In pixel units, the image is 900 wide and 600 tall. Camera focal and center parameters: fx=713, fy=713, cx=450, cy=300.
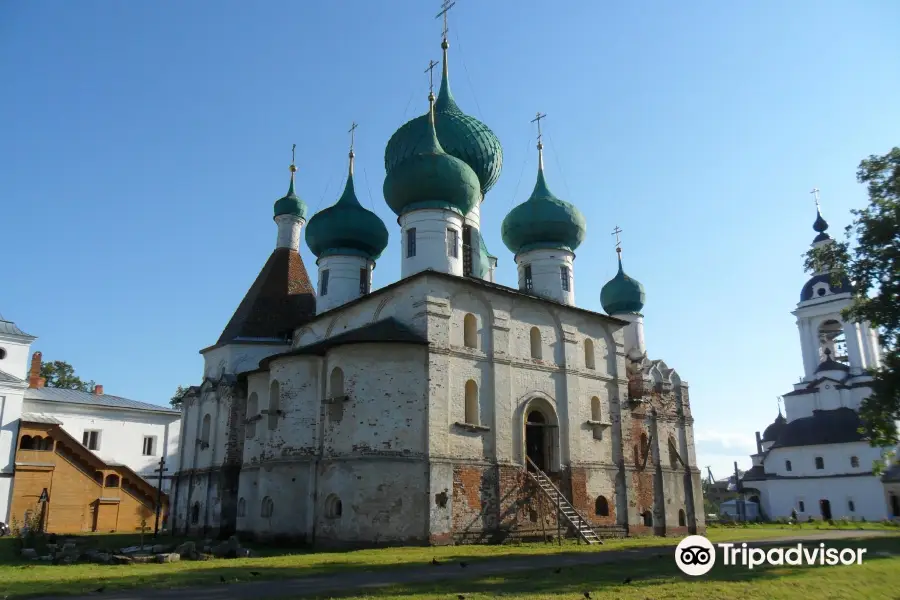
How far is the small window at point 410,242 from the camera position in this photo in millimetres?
23095

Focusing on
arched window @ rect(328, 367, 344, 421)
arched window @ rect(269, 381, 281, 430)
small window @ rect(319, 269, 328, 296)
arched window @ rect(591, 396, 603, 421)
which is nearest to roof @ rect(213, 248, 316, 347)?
small window @ rect(319, 269, 328, 296)

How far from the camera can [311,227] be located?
26.7 meters

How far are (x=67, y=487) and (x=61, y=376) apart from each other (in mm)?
19370

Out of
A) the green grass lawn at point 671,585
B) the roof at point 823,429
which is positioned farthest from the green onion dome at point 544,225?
the roof at point 823,429

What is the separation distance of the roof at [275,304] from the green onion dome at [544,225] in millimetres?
8423

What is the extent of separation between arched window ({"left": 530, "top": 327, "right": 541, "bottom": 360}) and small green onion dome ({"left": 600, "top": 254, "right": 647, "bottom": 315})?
10333 millimetres

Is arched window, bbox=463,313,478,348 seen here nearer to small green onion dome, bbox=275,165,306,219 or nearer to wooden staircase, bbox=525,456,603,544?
wooden staircase, bbox=525,456,603,544

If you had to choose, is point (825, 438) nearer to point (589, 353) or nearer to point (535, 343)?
point (589, 353)

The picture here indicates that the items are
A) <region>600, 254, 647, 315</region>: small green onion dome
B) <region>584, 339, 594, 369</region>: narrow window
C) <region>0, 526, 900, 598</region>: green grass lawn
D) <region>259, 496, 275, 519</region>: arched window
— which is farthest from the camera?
<region>600, 254, 647, 315</region>: small green onion dome

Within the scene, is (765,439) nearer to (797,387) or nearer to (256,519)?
(797,387)

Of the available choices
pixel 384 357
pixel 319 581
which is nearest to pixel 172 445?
pixel 384 357

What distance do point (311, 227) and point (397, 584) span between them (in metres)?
17.8

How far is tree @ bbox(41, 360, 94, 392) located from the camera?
4719cm

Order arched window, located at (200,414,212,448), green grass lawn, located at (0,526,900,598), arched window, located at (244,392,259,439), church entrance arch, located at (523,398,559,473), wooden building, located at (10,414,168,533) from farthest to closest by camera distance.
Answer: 1. wooden building, located at (10,414,168,533)
2. arched window, located at (200,414,212,448)
3. arched window, located at (244,392,259,439)
4. church entrance arch, located at (523,398,559,473)
5. green grass lawn, located at (0,526,900,598)
